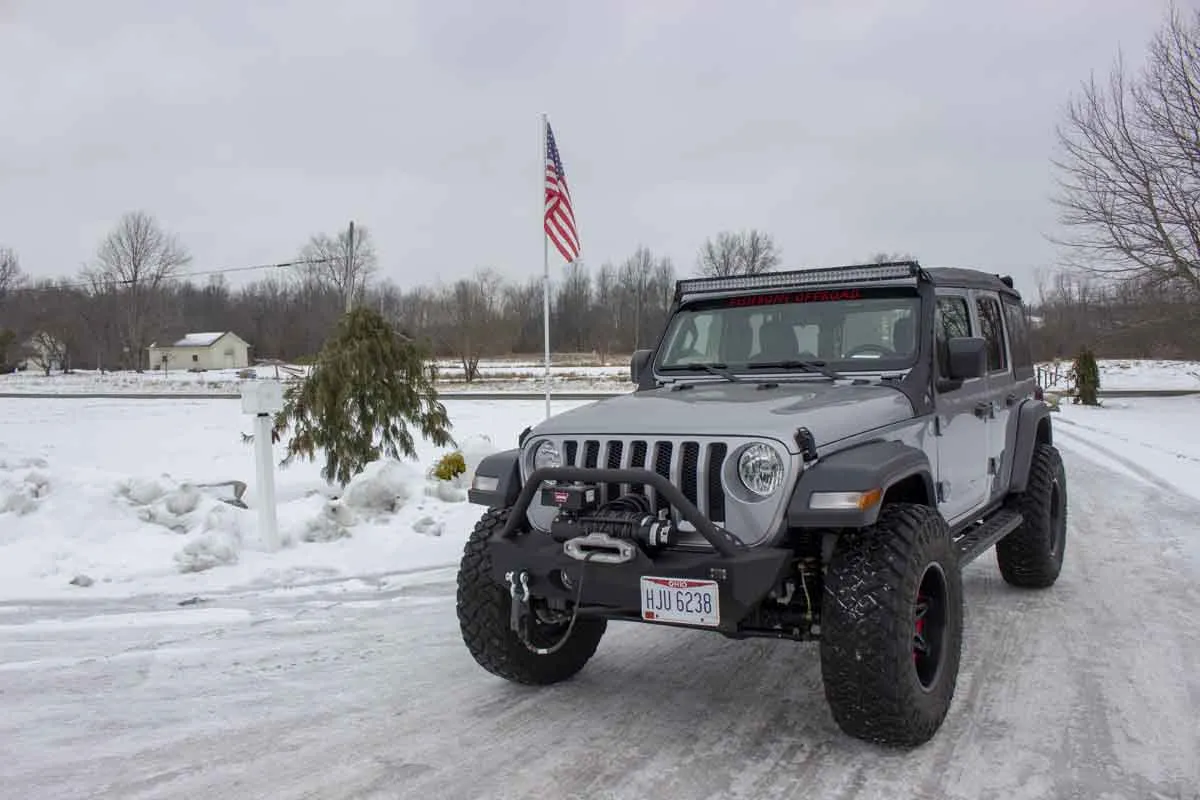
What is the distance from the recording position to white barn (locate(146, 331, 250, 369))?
82.1 metres

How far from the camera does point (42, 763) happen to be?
3617 millimetres

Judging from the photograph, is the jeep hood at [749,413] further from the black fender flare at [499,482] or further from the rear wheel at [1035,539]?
the rear wheel at [1035,539]

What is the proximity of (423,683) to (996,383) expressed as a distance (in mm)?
3794

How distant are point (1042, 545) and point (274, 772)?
4.71 m

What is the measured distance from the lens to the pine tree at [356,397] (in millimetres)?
9867

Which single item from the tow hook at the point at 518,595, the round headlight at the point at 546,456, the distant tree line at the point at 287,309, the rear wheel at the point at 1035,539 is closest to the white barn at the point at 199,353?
the distant tree line at the point at 287,309

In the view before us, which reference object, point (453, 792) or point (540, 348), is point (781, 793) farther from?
point (540, 348)

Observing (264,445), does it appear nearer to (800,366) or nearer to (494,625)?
(494,625)

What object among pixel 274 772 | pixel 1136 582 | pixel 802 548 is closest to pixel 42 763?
pixel 274 772

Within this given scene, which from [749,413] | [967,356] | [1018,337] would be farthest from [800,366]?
[1018,337]

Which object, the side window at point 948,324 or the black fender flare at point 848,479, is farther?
the side window at point 948,324

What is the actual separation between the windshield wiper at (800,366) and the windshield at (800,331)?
0.04 ft

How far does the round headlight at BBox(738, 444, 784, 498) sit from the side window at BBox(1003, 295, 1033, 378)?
3359 millimetres

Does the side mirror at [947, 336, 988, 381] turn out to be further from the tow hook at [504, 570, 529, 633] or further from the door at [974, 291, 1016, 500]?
the tow hook at [504, 570, 529, 633]
